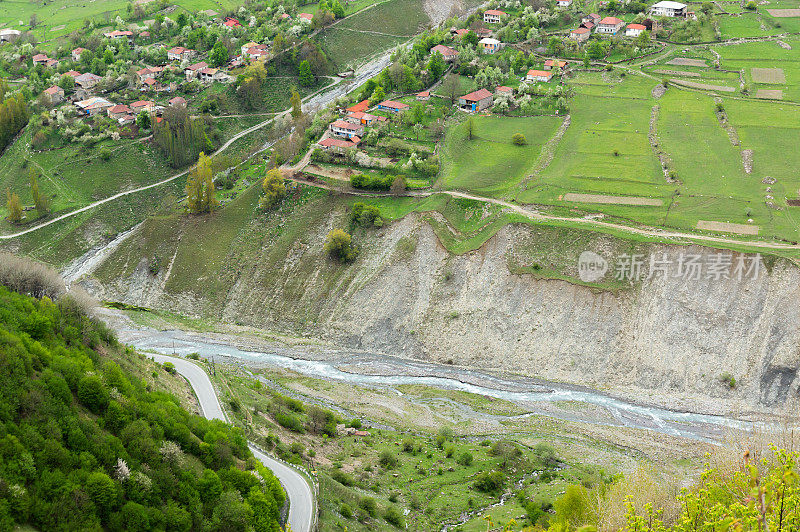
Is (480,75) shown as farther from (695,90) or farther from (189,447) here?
(189,447)

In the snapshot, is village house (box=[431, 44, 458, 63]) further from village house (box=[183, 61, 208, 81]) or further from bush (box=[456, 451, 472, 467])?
bush (box=[456, 451, 472, 467])

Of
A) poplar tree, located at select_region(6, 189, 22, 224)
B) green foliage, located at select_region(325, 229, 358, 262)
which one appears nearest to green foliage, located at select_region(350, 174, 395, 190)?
green foliage, located at select_region(325, 229, 358, 262)

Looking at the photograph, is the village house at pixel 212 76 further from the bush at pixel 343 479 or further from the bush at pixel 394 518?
the bush at pixel 394 518

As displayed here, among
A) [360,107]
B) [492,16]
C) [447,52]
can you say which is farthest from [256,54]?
[492,16]

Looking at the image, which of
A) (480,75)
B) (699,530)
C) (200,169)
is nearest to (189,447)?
(699,530)

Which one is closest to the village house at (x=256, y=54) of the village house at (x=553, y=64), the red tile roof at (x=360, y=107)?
the red tile roof at (x=360, y=107)

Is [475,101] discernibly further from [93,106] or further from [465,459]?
[465,459]
